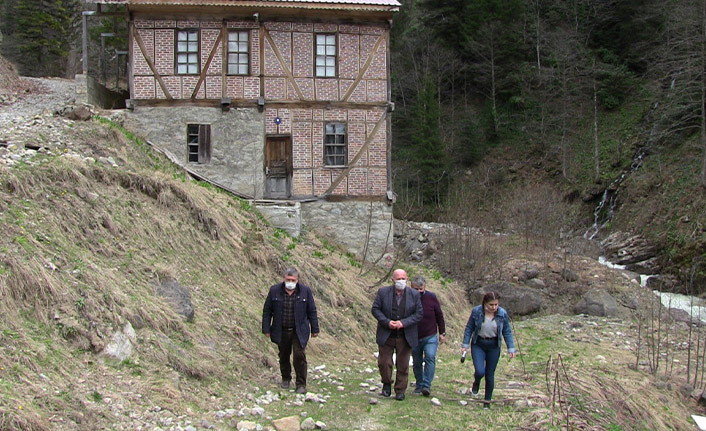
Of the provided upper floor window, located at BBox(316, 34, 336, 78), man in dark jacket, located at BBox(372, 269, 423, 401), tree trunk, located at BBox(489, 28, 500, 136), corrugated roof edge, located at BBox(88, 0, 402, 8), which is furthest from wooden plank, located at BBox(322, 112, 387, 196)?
tree trunk, located at BBox(489, 28, 500, 136)

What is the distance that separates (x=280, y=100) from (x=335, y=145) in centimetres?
212

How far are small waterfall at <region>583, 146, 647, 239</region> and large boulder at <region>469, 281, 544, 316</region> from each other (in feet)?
37.9

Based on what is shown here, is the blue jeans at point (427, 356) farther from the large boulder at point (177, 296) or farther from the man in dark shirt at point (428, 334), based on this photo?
the large boulder at point (177, 296)

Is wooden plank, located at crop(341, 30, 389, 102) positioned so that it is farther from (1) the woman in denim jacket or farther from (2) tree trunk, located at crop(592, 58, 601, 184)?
(2) tree trunk, located at crop(592, 58, 601, 184)

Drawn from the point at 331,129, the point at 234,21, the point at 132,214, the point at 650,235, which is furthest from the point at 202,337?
the point at 650,235

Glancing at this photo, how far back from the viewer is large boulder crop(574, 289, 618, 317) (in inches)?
710

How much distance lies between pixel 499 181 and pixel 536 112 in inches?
226

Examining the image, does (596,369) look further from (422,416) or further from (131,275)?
(131,275)

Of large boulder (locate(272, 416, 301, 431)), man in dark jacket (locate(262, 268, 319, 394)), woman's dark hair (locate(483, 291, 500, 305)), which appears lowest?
large boulder (locate(272, 416, 301, 431))

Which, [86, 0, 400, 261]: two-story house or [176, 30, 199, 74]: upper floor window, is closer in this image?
[86, 0, 400, 261]: two-story house

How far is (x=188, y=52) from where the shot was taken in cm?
1866

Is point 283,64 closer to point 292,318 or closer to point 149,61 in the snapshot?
point 149,61

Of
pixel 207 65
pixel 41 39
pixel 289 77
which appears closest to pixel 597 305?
pixel 289 77

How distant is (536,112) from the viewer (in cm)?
3928
